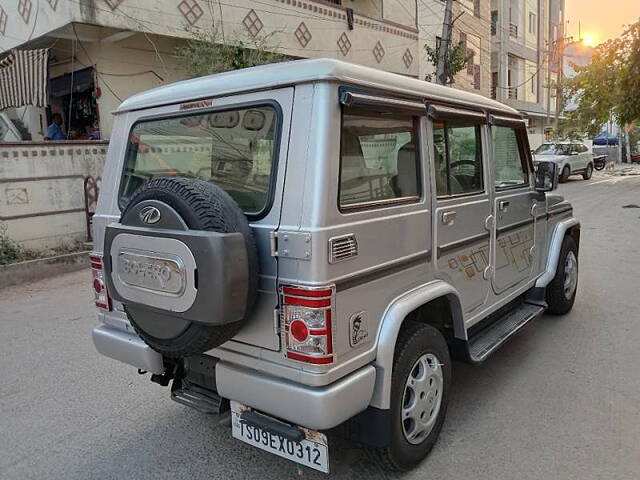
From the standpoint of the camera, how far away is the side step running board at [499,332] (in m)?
3.34

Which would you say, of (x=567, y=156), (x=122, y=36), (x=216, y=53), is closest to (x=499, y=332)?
(x=216, y=53)

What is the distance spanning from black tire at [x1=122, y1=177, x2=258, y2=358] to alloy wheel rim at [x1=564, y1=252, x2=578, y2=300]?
379 centimetres

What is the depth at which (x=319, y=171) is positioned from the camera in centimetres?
223

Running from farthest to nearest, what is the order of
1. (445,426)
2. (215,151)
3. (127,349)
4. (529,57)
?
(529,57)
(445,426)
(127,349)
(215,151)

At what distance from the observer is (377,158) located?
8.66 ft

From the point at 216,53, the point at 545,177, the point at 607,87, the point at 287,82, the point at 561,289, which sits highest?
the point at 607,87

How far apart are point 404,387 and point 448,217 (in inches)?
39.6

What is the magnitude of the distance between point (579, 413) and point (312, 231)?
232 centimetres

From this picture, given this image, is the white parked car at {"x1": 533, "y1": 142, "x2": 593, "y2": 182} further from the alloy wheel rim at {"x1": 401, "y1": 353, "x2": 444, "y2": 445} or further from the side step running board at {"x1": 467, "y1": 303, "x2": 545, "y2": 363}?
the alloy wheel rim at {"x1": 401, "y1": 353, "x2": 444, "y2": 445}

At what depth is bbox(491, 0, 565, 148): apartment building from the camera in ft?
92.2

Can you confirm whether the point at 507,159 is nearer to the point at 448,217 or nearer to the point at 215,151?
the point at 448,217

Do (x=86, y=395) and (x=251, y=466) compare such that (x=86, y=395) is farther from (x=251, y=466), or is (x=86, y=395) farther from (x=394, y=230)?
(x=394, y=230)

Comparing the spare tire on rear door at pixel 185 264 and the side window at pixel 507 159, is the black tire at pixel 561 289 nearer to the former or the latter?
the side window at pixel 507 159

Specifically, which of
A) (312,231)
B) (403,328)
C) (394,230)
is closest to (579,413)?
(403,328)
